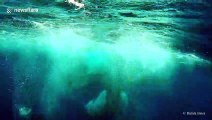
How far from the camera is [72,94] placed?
19.1m

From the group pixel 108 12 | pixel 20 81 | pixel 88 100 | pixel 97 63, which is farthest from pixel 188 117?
pixel 20 81

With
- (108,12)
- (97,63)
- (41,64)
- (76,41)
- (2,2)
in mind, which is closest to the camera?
(2,2)

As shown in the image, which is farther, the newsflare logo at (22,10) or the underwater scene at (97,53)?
the newsflare logo at (22,10)

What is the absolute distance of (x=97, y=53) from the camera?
2103cm

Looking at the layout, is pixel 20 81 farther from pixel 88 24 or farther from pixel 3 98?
pixel 88 24

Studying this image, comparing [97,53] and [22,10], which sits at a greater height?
[22,10]

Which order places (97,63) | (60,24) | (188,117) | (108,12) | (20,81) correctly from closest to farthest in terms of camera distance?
(108,12), (188,117), (60,24), (20,81), (97,63)

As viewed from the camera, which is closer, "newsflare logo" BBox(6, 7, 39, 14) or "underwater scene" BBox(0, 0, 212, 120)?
"underwater scene" BBox(0, 0, 212, 120)

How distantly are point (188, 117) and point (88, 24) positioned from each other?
6.89m

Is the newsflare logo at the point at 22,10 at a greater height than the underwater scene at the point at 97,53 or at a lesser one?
greater

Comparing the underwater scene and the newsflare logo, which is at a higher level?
the newsflare logo

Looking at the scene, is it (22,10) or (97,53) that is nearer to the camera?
(22,10)

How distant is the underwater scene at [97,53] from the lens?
384 inches

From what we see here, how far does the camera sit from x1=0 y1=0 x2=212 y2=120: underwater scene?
977 cm
